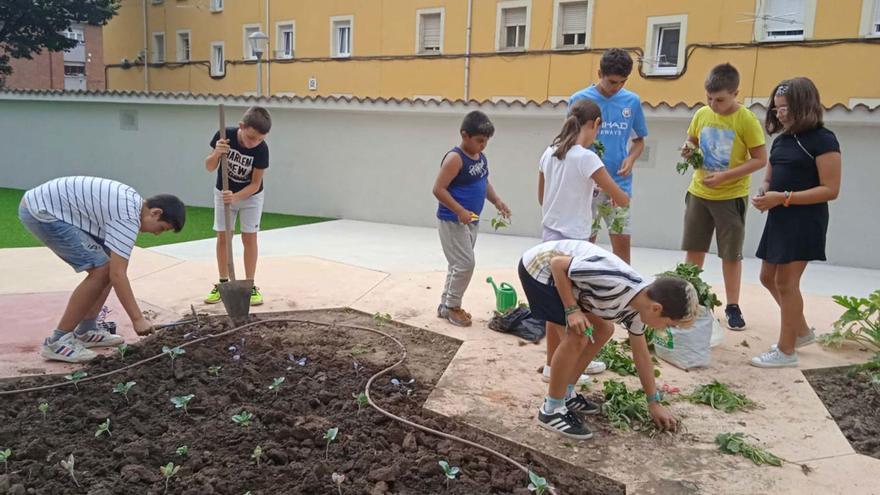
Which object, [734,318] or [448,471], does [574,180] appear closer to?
[448,471]

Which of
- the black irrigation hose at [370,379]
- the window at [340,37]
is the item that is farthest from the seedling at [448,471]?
the window at [340,37]

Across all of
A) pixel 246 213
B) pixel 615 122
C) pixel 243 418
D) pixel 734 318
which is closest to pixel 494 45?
pixel 246 213

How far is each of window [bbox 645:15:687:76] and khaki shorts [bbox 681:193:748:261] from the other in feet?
38.1

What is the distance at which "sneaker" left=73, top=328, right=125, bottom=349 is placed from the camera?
13.5 feet

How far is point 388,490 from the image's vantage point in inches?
99.0

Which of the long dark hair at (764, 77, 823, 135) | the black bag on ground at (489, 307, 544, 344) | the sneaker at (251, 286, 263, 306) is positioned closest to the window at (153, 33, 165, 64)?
the sneaker at (251, 286, 263, 306)

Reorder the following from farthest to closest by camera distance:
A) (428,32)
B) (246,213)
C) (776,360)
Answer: (428,32) < (246,213) < (776,360)

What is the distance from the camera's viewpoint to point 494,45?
17.3 m

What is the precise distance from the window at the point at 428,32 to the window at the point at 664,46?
221 inches

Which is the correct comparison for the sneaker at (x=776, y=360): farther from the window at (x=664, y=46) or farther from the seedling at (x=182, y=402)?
the window at (x=664, y=46)

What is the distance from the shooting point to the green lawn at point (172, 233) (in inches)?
318

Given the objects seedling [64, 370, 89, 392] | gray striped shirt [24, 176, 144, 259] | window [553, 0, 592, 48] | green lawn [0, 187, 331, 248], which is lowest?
green lawn [0, 187, 331, 248]

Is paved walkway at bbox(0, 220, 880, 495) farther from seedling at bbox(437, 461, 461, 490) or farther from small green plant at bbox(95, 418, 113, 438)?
small green plant at bbox(95, 418, 113, 438)

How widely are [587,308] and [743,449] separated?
94 cm
